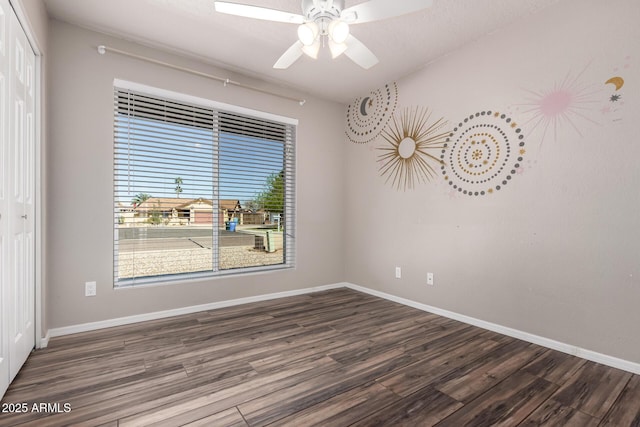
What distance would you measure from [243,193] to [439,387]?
8.51ft

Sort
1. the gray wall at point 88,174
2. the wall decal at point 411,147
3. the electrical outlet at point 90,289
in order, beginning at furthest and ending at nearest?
1. the wall decal at point 411,147
2. the electrical outlet at point 90,289
3. the gray wall at point 88,174

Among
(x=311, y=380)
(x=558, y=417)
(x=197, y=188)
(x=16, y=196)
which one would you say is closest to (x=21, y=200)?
(x=16, y=196)

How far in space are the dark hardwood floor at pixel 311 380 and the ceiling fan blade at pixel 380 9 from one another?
2097 millimetres

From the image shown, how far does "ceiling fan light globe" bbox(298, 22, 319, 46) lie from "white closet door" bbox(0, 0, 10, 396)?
1496 mm

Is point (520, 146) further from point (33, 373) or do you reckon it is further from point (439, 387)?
point (33, 373)

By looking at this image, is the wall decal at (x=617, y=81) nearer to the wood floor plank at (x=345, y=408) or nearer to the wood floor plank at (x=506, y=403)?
the wood floor plank at (x=506, y=403)

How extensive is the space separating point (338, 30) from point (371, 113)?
2.20 m

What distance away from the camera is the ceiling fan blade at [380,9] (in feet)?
5.21

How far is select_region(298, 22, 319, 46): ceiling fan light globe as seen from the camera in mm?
1758

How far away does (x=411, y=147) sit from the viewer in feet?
11.1

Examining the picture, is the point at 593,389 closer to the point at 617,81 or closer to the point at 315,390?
the point at 315,390

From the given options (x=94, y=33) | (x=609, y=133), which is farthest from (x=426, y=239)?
(x=94, y=33)

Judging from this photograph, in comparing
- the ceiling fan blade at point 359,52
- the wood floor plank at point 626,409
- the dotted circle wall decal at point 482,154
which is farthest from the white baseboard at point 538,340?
the ceiling fan blade at point 359,52

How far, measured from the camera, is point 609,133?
207 centimetres
